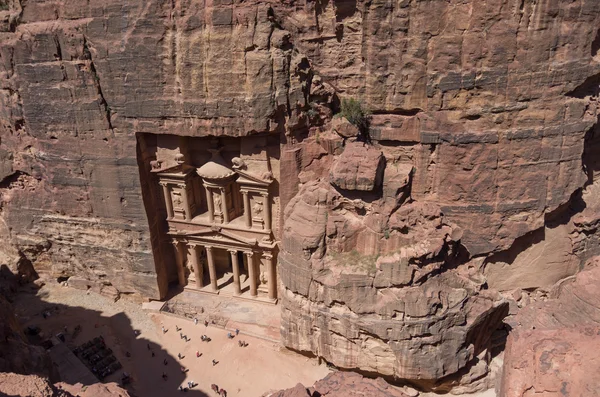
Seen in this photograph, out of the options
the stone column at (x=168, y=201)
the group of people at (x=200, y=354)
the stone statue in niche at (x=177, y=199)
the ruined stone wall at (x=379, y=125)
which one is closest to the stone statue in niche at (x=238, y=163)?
the ruined stone wall at (x=379, y=125)

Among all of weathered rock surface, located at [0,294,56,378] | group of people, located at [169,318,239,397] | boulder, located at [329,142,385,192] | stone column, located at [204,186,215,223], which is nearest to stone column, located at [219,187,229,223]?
stone column, located at [204,186,215,223]

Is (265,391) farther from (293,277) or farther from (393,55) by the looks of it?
(393,55)

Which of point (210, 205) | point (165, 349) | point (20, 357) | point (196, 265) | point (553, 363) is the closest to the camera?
point (553, 363)

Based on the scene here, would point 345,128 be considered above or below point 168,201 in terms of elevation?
above

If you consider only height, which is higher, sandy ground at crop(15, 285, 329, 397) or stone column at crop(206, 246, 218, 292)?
stone column at crop(206, 246, 218, 292)

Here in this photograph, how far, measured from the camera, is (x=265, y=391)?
15258 millimetres

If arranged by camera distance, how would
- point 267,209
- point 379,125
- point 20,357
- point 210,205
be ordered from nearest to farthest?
point 20,357, point 379,125, point 267,209, point 210,205

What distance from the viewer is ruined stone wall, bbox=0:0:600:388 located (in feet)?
44.3

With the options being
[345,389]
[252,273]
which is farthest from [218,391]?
[345,389]

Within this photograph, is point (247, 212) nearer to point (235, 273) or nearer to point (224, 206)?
point (224, 206)

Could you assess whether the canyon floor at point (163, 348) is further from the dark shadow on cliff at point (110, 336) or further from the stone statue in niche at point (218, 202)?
the stone statue in niche at point (218, 202)

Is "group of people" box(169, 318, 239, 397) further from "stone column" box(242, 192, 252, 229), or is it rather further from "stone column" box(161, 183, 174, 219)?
"stone column" box(161, 183, 174, 219)

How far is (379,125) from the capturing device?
49.5 ft

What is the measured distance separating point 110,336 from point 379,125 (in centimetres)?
1314
